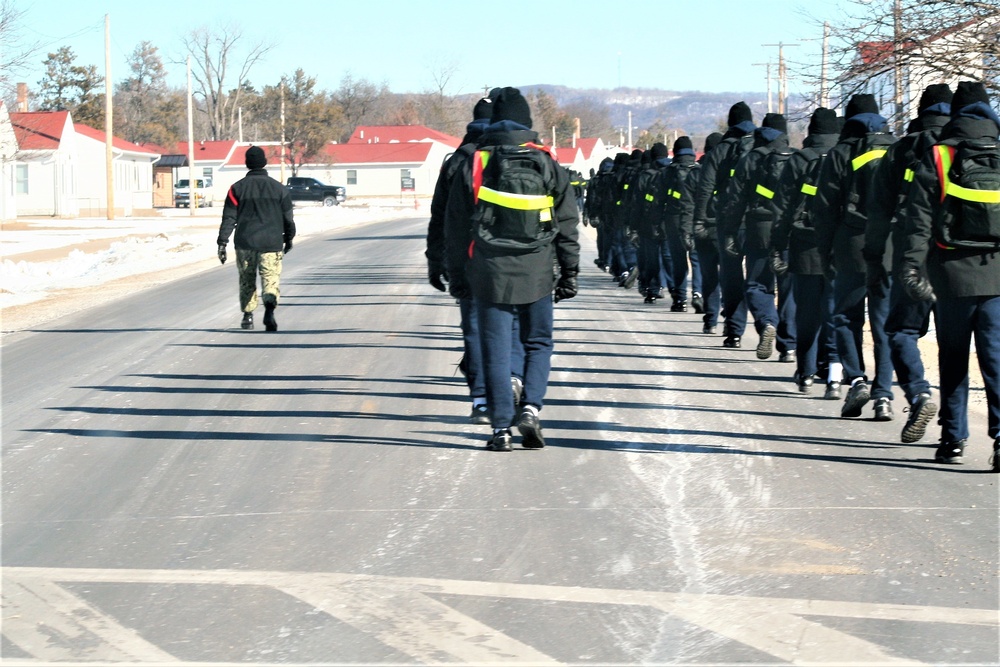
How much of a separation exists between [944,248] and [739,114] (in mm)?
6344

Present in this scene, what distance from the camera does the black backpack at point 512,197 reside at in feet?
26.2

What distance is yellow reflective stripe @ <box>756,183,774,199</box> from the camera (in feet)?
40.3

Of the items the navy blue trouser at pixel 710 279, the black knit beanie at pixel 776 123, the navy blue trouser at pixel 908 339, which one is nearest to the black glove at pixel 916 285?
the navy blue trouser at pixel 908 339

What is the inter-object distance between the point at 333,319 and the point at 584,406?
7.25 metres

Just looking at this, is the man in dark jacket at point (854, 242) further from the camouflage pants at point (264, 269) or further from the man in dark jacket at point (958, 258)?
the camouflage pants at point (264, 269)

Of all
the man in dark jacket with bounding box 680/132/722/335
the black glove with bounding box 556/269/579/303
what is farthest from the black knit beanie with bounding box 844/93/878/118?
the man in dark jacket with bounding box 680/132/722/335

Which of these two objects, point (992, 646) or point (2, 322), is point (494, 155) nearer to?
point (992, 646)

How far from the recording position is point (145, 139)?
118 meters

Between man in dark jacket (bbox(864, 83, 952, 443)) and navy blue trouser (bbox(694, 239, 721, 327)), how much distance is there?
5.95m

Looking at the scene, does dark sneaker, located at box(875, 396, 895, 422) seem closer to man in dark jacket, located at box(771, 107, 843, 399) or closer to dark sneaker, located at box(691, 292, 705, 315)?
man in dark jacket, located at box(771, 107, 843, 399)

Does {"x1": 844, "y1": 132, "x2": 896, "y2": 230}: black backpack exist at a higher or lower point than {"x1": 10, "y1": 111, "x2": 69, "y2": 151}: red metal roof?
lower

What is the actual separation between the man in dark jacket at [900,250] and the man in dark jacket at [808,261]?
182 cm

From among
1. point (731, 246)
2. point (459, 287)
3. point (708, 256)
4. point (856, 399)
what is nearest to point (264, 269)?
point (708, 256)

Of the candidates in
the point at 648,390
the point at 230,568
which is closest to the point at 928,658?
the point at 230,568
